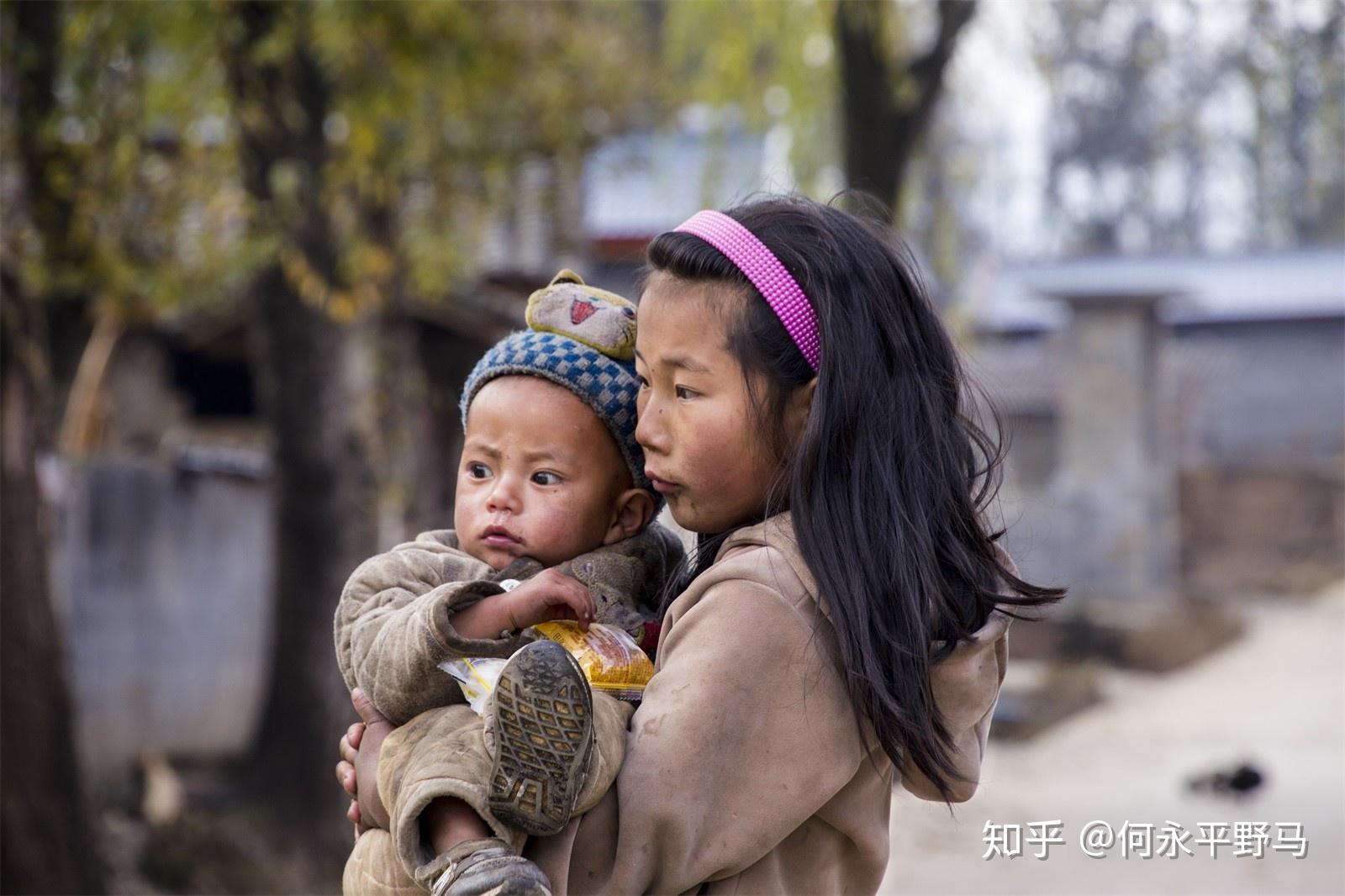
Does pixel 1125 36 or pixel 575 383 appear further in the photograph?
pixel 1125 36

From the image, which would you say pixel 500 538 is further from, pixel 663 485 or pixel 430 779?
pixel 430 779

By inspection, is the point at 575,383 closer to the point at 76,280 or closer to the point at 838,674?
the point at 838,674

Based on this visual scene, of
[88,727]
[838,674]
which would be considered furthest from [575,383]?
[88,727]

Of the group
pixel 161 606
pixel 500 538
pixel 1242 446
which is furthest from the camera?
pixel 1242 446

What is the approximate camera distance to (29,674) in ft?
18.2

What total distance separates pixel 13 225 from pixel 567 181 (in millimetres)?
5034

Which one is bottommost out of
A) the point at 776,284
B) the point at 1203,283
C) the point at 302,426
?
the point at 1203,283

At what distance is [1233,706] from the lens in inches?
416

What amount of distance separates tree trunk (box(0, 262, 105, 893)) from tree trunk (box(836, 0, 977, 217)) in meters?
3.39

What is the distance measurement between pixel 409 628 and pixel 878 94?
5236mm

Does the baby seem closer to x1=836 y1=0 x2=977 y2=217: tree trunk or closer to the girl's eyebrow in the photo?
the girl's eyebrow

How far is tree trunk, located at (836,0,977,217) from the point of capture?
644 cm

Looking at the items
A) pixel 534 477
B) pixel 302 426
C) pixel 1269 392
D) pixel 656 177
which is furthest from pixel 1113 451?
pixel 534 477

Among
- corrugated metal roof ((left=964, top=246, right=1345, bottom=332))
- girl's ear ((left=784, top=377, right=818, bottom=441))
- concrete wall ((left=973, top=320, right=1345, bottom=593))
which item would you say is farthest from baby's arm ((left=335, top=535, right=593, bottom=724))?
corrugated metal roof ((left=964, top=246, right=1345, bottom=332))
